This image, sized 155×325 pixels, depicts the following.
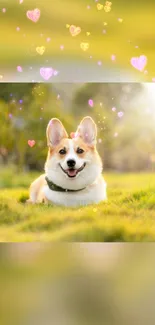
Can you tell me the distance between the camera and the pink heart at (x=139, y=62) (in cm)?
238

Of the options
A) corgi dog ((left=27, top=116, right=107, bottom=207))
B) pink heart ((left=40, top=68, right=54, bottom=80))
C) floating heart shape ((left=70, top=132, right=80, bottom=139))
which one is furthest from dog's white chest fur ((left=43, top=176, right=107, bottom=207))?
pink heart ((left=40, top=68, right=54, bottom=80))

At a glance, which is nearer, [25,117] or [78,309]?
[78,309]

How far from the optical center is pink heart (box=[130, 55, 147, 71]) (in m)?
2.38

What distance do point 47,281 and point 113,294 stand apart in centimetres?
27

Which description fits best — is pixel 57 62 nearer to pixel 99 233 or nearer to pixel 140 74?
pixel 140 74

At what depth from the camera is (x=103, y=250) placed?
2254 millimetres

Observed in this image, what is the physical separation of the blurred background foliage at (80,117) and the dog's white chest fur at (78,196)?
0.37 feet

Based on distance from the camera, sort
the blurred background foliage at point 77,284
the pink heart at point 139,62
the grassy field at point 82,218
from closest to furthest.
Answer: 1. the blurred background foliage at point 77,284
2. the grassy field at point 82,218
3. the pink heart at point 139,62

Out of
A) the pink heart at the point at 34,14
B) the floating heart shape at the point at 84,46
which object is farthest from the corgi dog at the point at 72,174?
the pink heart at the point at 34,14

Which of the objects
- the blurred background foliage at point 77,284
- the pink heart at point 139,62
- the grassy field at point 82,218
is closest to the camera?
the blurred background foliage at point 77,284

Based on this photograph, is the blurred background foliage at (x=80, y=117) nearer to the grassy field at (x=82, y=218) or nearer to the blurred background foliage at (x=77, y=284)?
the grassy field at (x=82, y=218)

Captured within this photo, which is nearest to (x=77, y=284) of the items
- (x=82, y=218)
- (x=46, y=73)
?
(x=82, y=218)

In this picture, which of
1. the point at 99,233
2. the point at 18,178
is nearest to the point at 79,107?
the point at 18,178

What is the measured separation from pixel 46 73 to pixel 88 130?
319mm
